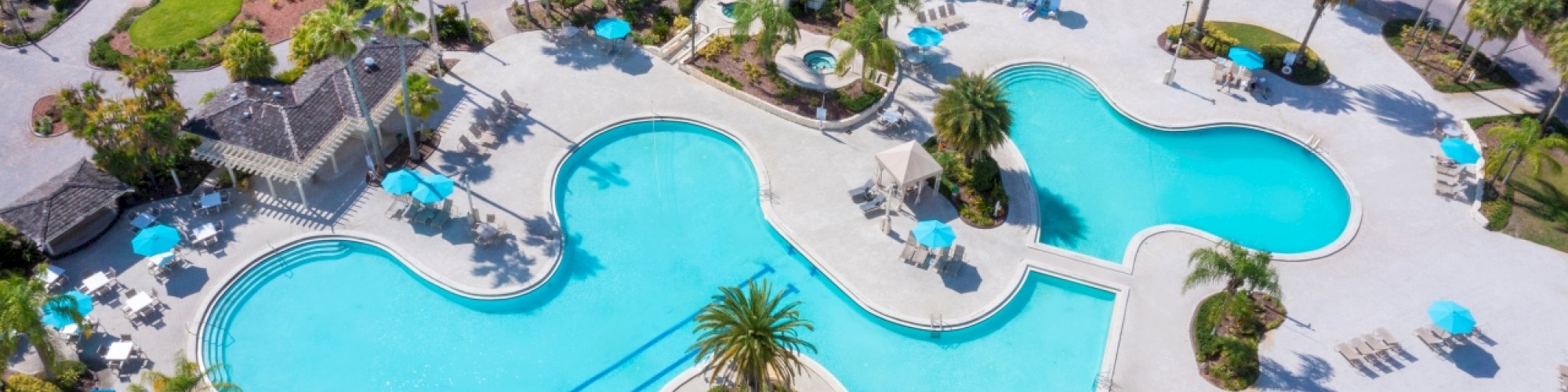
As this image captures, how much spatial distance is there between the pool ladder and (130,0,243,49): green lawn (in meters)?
40.9

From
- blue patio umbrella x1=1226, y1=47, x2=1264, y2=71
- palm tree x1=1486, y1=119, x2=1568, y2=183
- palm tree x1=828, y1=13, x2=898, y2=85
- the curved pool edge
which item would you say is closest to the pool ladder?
the curved pool edge

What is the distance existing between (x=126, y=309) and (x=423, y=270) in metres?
10.4

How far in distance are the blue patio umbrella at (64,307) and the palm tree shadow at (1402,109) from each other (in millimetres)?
55494

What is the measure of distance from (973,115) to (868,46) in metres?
7.17

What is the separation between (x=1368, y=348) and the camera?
3556 cm

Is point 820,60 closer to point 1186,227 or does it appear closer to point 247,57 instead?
point 1186,227

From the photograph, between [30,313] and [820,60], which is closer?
[30,313]

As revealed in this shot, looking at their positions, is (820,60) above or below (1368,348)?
above

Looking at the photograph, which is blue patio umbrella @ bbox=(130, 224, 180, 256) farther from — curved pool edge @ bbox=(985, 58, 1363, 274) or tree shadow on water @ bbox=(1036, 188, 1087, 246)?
tree shadow on water @ bbox=(1036, 188, 1087, 246)

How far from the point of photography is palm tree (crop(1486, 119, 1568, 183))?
41531 millimetres

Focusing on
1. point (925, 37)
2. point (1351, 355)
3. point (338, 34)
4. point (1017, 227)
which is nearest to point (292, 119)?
point (338, 34)

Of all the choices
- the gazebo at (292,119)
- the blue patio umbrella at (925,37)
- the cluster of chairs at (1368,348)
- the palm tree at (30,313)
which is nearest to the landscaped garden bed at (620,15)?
the gazebo at (292,119)

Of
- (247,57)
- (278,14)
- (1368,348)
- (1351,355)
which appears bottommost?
(1351,355)

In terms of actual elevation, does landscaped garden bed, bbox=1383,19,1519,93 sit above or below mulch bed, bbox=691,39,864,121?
above
